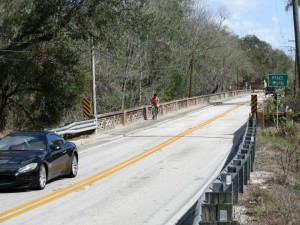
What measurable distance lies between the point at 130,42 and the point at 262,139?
26832mm

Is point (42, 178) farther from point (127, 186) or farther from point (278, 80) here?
point (278, 80)

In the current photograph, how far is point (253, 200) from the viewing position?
966cm

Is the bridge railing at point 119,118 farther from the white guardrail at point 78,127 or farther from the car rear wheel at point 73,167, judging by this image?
the car rear wheel at point 73,167

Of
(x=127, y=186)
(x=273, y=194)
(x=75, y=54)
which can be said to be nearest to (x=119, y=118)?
(x=75, y=54)

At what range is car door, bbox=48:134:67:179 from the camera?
1286 cm

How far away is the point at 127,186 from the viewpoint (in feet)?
42.2

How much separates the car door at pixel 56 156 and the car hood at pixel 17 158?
1.67 feet

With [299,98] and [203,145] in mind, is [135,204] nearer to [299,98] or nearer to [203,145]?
[203,145]

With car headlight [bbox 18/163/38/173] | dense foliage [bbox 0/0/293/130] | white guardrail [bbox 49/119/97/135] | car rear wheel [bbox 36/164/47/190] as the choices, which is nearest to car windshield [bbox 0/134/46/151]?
car rear wheel [bbox 36/164/47/190]

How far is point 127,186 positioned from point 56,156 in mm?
1951

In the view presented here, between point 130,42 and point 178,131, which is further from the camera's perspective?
point 130,42

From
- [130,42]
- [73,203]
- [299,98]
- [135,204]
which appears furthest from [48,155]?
[130,42]

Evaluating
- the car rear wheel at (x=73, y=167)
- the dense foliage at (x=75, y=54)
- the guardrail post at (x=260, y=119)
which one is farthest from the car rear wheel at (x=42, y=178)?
the guardrail post at (x=260, y=119)

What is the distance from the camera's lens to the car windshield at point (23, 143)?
12852mm
